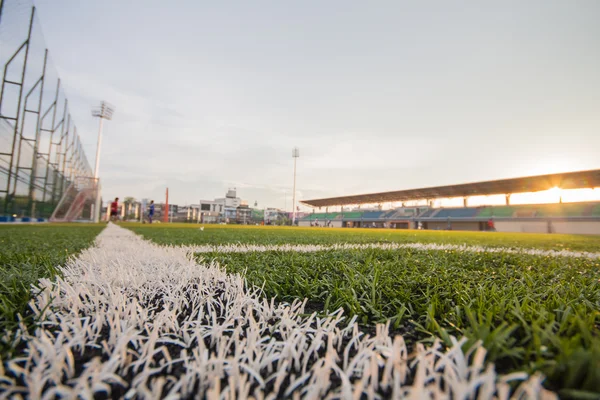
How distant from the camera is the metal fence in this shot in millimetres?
8305

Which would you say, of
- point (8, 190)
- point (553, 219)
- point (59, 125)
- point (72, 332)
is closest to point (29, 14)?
point (8, 190)

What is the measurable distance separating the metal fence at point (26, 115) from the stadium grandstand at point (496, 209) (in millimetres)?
33995

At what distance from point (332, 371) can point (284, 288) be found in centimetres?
80

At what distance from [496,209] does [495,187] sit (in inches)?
403

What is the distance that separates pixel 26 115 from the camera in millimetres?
10211

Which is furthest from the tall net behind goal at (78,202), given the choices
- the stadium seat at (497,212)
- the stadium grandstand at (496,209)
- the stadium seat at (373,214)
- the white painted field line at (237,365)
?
the stadium seat at (497,212)

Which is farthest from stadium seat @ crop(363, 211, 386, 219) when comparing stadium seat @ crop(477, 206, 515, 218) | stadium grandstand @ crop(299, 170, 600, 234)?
stadium seat @ crop(477, 206, 515, 218)

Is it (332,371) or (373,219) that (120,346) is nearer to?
(332,371)

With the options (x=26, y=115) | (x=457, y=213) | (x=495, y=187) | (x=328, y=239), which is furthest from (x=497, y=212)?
(x=26, y=115)

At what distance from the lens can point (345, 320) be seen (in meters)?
1.09

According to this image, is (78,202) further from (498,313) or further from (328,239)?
(498,313)

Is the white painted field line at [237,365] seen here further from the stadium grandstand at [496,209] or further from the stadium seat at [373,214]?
the stadium seat at [373,214]

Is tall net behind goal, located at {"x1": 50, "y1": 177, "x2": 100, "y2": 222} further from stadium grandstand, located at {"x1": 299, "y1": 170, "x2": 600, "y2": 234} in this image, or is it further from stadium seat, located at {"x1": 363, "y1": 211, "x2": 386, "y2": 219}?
stadium seat, located at {"x1": 363, "y1": 211, "x2": 386, "y2": 219}

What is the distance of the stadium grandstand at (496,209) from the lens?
29464mm
